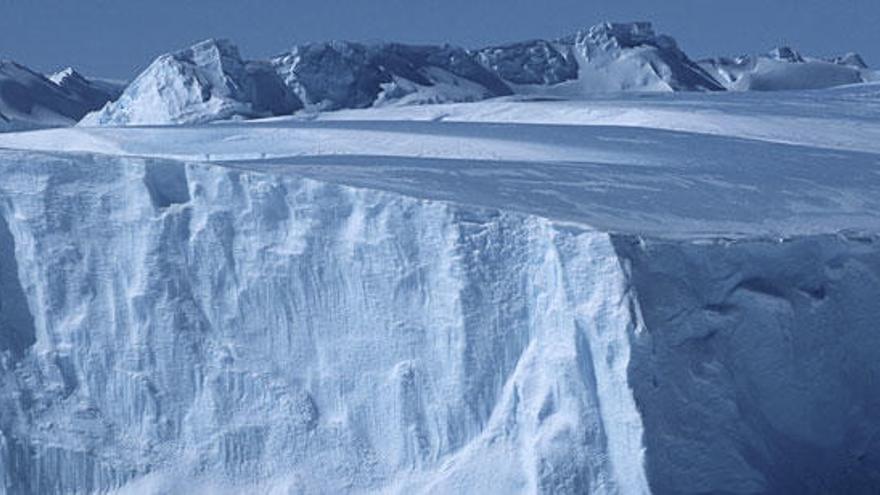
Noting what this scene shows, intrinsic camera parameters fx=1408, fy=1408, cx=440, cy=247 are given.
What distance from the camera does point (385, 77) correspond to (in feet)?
87.1

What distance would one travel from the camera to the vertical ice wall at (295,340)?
7762mm

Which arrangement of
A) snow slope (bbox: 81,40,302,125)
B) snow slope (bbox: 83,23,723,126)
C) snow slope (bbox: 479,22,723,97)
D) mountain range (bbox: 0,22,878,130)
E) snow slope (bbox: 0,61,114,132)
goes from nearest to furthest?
snow slope (bbox: 81,40,302,125) < snow slope (bbox: 83,23,723,126) < mountain range (bbox: 0,22,878,130) < snow slope (bbox: 0,61,114,132) < snow slope (bbox: 479,22,723,97)

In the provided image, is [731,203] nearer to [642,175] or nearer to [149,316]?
[642,175]

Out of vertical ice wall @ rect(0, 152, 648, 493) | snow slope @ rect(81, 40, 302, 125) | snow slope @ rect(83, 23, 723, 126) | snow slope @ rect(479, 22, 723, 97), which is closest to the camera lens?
vertical ice wall @ rect(0, 152, 648, 493)

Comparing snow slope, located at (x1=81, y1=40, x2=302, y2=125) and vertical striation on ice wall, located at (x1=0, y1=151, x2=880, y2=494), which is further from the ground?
snow slope, located at (x1=81, y1=40, x2=302, y2=125)

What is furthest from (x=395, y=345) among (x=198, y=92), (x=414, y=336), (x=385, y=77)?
(x=385, y=77)

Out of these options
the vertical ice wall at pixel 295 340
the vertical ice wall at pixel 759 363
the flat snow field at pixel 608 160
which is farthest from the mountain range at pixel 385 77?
the vertical ice wall at pixel 759 363

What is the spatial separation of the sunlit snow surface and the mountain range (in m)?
12.7

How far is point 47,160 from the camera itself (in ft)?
28.2

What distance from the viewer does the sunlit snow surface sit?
7770mm

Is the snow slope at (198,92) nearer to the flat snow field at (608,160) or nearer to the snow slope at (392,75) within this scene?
the snow slope at (392,75)

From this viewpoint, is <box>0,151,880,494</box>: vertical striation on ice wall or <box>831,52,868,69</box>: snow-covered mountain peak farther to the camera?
<box>831,52,868,69</box>: snow-covered mountain peak

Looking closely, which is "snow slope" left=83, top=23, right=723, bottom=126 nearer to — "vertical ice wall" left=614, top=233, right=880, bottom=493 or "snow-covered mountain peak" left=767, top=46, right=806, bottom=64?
"snow-covered mountain peak" left=767, top=46, right=806, bottom=64

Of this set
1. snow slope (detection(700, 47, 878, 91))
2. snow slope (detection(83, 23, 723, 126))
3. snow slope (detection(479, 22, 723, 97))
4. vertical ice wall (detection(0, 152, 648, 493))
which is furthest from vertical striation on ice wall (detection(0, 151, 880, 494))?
snow slope (detection(479, 22, 723, 97))
